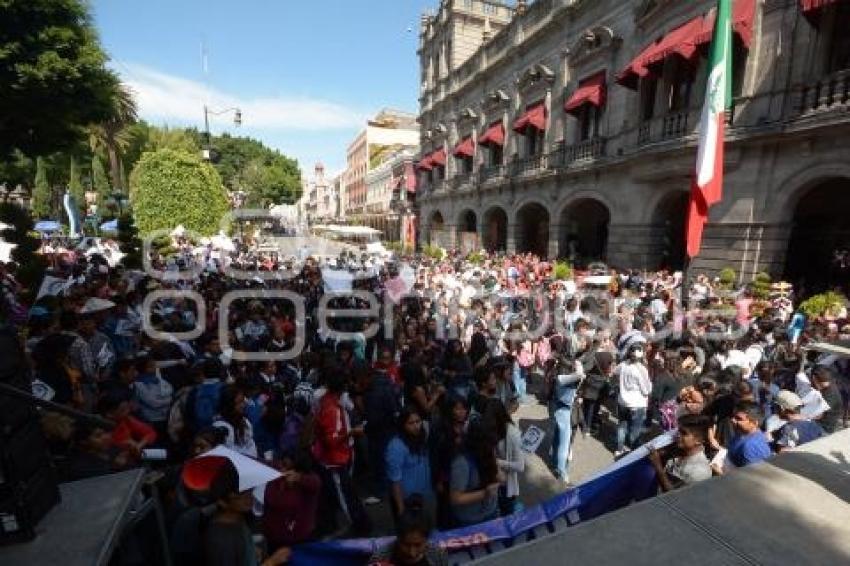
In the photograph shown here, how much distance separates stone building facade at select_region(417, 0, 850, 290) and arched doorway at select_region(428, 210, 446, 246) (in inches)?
205

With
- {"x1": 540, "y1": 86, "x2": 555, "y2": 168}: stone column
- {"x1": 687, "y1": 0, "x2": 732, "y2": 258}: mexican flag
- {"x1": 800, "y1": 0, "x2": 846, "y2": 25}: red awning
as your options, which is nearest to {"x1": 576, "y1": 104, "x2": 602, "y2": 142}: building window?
{"x1": 540, "y1": 86, "x2": 555, "y2": 168}: stone column

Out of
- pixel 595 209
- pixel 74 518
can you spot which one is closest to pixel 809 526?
pixel 74 518

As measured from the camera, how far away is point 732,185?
12625mm

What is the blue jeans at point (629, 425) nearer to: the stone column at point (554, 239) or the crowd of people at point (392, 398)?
the crowd of people at point (392, 398)

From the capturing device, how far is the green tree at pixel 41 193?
3969 cm

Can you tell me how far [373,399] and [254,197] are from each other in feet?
220

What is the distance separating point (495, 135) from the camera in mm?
25250

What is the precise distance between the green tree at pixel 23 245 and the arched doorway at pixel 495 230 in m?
21.3

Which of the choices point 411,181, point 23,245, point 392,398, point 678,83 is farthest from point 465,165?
point 392,398

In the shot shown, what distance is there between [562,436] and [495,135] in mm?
22145

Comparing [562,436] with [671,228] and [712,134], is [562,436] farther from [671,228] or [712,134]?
[671,228]

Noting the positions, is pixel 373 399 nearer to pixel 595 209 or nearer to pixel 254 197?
pixel 595 209

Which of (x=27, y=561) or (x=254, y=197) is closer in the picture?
(x=27, y=561)

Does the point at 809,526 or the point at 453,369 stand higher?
the point at 809,526
